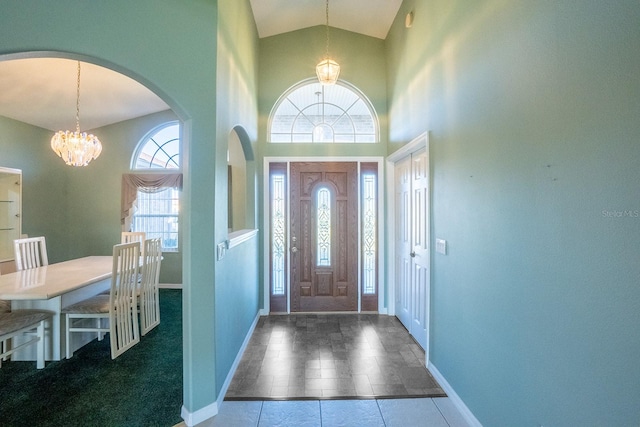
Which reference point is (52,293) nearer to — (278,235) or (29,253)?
(29,253)

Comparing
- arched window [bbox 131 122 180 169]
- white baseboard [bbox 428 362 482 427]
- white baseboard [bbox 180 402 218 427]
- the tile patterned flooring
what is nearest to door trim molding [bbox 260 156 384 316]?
white baseboard [bbox 428 362 482 427]

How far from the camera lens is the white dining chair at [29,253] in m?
3.44

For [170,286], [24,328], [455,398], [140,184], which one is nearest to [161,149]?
[140,184]

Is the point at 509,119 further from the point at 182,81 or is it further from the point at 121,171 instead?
the point at 121,171

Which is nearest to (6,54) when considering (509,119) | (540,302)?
(509,119)

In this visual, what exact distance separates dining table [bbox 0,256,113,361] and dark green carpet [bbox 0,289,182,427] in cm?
12

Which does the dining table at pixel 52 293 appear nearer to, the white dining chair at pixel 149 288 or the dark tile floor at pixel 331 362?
the white dining chair at pixel 149 288

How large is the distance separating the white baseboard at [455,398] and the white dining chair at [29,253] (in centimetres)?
458

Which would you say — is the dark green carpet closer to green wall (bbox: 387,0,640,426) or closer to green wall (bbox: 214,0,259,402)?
green wall (bbox: 214,0,259,402)

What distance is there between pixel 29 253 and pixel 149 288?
4.89 feet

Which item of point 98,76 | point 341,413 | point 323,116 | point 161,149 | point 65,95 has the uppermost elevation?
point 98,76

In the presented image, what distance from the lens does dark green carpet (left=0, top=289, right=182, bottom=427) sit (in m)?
2.12

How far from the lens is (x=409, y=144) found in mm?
3230

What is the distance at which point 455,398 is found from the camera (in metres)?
2.27
